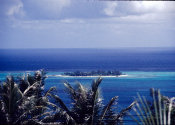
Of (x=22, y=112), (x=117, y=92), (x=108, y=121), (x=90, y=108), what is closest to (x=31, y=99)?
(x=22, y=112)

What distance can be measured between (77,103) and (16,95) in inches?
62.3

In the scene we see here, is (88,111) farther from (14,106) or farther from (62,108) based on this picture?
(14,106)

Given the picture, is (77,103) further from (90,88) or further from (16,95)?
(16,95)

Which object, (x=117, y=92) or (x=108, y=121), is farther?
(x=117, y=92)

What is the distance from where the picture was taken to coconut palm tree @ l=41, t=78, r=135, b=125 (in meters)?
6.54

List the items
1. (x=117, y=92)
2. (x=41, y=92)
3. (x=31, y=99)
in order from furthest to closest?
(x=117, y=92) → (x=41, y=92) → (x=31, y=99)

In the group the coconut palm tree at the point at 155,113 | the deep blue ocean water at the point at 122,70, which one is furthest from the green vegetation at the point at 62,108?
the coconut palm tree at the point at 155,113

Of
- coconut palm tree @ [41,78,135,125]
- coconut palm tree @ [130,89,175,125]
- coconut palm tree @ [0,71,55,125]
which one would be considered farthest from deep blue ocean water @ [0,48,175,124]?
coconut palm tree @ [130,89,175,125]

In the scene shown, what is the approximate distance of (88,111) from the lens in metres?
6.62

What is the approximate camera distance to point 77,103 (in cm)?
675

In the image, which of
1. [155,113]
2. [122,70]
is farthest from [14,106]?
[122,70]

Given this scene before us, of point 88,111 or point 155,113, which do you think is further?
point 88,111

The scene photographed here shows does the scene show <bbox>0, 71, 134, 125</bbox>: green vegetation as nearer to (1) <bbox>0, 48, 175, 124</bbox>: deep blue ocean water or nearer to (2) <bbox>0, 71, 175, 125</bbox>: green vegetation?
(2) <bbox>0, 71, 175, 125</bbox>: green vegetation

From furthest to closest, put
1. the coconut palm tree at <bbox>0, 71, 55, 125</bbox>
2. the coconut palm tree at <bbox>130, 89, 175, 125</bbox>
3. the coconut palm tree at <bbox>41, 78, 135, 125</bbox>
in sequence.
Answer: the coconut palm tree at <bbox>41, 78, 135, 125</bbox>
the coconut palm tree at <bbox>0, 71, 55, 125</bbox>
the coconut palm tree at <bbox>130, 89, 175, 125</bbox>
